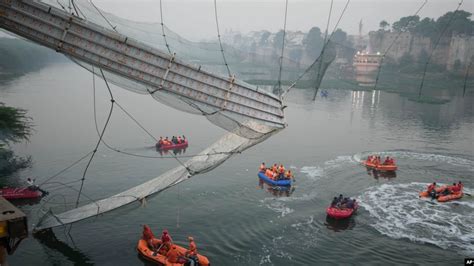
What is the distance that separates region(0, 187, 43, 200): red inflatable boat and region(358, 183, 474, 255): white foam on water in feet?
73.7

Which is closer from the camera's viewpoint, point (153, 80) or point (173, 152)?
point (153, 80)

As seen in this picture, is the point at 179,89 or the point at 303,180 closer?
the point at 179,89

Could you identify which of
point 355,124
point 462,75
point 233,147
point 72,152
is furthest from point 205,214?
point 462,75

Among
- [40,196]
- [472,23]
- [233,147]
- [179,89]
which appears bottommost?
[40,196]

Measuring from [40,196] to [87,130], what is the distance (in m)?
20.7

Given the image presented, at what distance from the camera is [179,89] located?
16234 mm

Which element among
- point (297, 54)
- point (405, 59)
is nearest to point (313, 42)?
point (297, 54)

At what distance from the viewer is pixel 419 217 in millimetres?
25766

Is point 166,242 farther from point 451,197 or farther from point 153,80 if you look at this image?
point 451,197

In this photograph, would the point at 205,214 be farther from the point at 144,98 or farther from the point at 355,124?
the point at 144,98

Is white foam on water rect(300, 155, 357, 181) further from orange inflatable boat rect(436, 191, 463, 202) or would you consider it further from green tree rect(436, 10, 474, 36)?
green tree rect(436, 10, 474, 36)

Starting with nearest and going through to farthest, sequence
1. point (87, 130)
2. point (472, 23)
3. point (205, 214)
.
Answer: point (205, 214) < point (87, 130) < point (472, 23)

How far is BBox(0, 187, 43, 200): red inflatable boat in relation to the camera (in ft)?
83.0

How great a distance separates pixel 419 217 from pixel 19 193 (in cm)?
2700
